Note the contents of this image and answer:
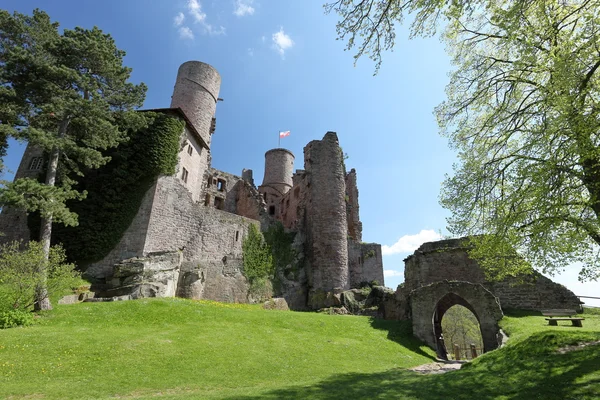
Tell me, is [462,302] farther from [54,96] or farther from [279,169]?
[279,169]

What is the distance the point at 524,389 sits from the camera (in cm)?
689

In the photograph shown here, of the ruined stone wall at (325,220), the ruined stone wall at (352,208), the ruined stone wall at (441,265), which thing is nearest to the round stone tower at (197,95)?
the ruined stone wall at (325,220)

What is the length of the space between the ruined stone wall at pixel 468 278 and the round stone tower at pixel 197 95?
23.5m

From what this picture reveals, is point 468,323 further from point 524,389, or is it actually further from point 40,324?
point 40,324

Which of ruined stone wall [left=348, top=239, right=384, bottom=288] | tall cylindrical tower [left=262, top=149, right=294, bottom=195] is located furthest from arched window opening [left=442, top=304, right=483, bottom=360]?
tall cylindrical tower [left=262, top=149, right=294, bottom=195]

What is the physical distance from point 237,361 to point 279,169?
4301cm

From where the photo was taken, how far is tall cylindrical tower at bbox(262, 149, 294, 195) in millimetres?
51594

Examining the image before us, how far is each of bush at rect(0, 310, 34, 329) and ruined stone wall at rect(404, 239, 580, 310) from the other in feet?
74.7

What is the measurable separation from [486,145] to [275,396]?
1130cm

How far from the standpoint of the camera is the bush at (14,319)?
41.0ft

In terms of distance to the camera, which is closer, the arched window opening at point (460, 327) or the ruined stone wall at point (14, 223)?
the ruined stone wall at point (14, 223)

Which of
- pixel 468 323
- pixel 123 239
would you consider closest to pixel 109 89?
pixel 123 239

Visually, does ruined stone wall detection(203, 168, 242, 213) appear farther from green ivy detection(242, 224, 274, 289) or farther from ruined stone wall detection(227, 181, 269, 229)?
green ivy detection(242, 224, 274, 289)

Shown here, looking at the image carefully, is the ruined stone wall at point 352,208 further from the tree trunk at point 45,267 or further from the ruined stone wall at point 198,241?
the tree trunk at point 45,267
